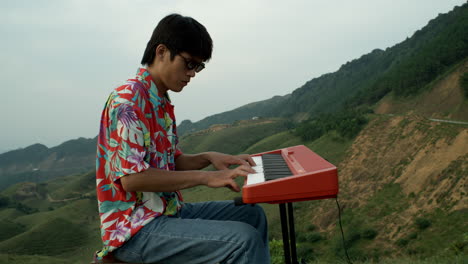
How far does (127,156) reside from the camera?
224 cm

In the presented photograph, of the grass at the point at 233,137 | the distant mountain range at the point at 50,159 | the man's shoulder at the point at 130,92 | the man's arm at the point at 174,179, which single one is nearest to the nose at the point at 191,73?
the man's shoulder at the point at 130,92

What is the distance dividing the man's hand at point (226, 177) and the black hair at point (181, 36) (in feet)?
2.75

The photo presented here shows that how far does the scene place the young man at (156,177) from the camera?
7.32ft

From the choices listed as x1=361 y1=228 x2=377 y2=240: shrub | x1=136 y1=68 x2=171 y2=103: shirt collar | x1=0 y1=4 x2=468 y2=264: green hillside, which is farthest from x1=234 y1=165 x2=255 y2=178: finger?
x1=361 y1=228 x2=377 y2=240: shrub

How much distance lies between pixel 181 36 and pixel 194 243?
134cm

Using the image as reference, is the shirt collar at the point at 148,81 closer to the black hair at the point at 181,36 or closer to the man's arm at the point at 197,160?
the black hair at the point at 181,36

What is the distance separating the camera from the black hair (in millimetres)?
2504

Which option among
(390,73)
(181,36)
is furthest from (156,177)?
(390,73)

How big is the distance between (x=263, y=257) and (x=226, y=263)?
223 mm

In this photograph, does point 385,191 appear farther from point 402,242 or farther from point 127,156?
point 127,156

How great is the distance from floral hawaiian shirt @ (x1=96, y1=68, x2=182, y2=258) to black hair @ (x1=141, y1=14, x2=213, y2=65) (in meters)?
0.29

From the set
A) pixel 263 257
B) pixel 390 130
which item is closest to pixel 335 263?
pixel 263 257

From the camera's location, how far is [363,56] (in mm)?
122812

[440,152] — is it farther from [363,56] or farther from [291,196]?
[363,56]
